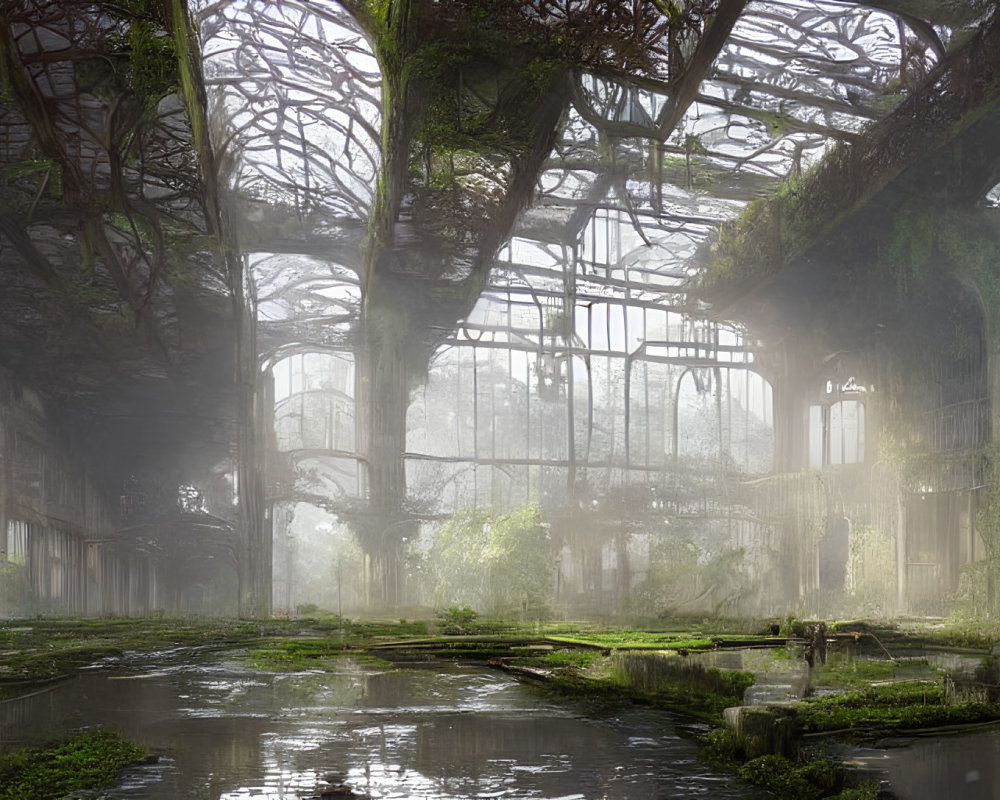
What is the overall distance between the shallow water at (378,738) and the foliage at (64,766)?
0.73 ft

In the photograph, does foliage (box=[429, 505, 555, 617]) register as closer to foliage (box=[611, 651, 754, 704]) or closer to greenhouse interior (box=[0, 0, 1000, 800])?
greenhouse interior (box=[0, 0, 1000, 800])

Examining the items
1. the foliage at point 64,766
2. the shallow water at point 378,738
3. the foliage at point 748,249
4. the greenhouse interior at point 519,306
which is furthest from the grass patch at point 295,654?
the foliage at point 748,249

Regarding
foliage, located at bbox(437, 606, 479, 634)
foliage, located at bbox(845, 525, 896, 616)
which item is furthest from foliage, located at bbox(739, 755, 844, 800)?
foliage, located at bbox(845, 525, 896, 616)

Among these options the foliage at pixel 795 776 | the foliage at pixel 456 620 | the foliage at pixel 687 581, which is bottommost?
the foliage at pixel 456 620

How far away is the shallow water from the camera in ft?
22.3

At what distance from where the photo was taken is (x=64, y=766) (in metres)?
7.26

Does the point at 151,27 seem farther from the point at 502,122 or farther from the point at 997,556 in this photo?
the point at 997,556

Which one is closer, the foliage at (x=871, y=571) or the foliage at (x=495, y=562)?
the foliage at (x=871, y=571)

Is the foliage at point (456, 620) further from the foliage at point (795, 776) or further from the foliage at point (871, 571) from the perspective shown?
the foliage at point (795, 776)

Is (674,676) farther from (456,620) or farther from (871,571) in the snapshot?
(871,571)

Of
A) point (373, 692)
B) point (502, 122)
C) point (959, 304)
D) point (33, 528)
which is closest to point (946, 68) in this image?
point (959, 304)

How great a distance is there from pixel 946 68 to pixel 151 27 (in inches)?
512

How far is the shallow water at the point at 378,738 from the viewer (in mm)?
6789

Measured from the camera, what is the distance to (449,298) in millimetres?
27266
